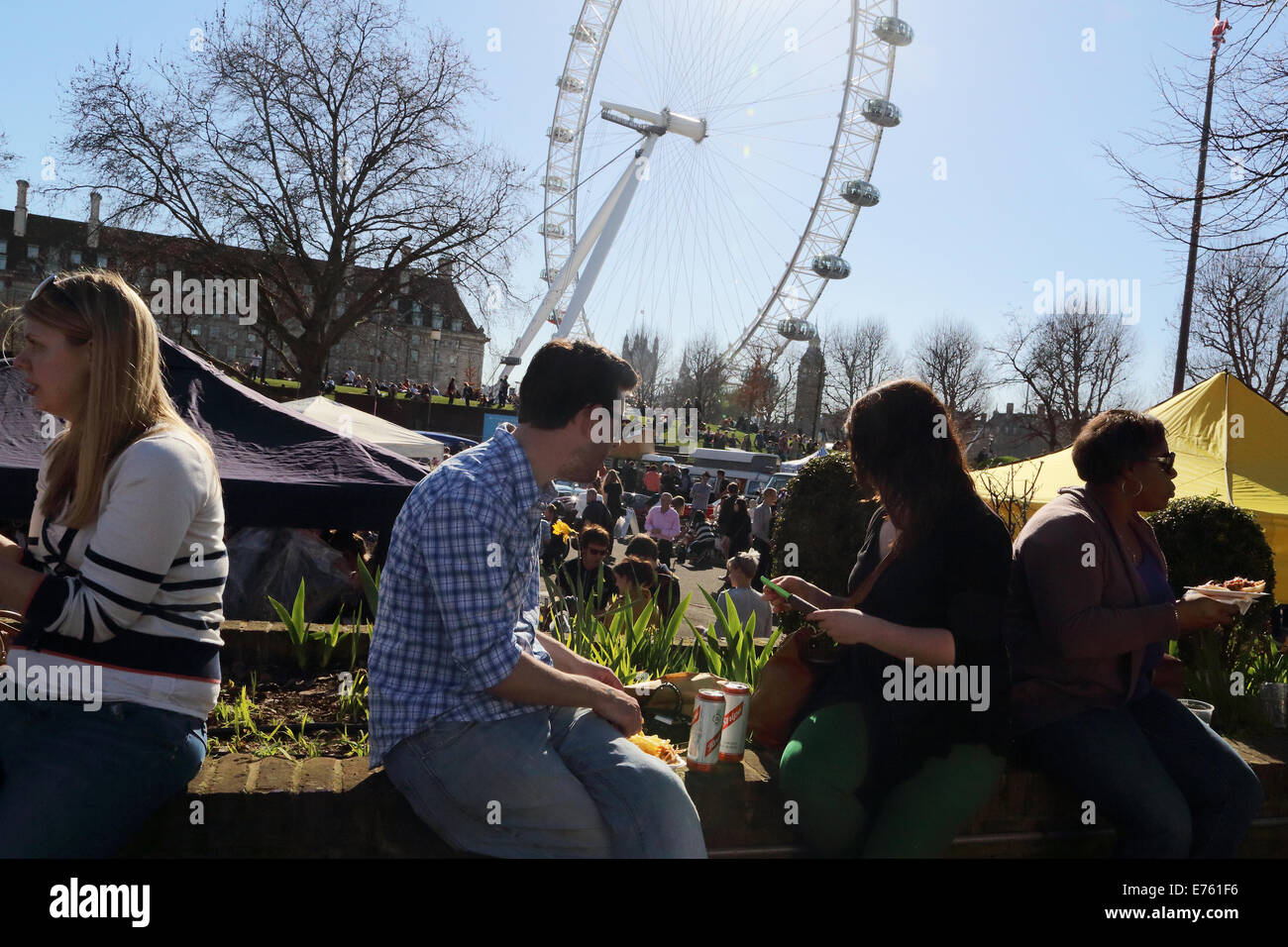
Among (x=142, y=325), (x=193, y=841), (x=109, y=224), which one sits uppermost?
(x=109, y=224)

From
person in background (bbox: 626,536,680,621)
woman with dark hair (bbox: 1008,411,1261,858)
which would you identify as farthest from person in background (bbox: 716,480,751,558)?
woman with dark hair (bbox: 1008,411,1261,858)

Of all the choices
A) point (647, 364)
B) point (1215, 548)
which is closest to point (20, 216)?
point (647, 364)

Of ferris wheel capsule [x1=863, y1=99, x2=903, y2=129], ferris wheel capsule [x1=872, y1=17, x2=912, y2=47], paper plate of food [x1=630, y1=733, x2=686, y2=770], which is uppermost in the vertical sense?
ferris wheel capsule [x1=872, y1=17, x2=912, y2=47]

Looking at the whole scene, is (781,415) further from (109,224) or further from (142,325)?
(142,325)

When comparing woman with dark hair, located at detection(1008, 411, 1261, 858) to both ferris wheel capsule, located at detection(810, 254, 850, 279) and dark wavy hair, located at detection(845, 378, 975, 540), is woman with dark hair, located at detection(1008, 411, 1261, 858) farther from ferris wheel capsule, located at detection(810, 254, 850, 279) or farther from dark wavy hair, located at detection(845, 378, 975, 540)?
ferris wheel capsule, located at detection(810, 254, 850, 279)

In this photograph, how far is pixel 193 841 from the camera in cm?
239

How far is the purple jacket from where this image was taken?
293 cm

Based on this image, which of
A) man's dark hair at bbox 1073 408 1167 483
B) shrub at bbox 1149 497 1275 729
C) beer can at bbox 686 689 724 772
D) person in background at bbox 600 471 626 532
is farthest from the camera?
person in background at bbox 600 471 626 532

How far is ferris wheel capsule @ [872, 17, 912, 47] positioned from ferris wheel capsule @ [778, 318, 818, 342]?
1481cm

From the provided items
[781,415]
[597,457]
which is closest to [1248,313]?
[781,415]

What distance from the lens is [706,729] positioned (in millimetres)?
2756

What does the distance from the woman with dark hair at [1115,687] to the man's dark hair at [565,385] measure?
151 centimetres

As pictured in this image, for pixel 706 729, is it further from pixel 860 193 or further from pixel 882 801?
pixel 860 193

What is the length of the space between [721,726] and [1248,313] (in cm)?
4273
